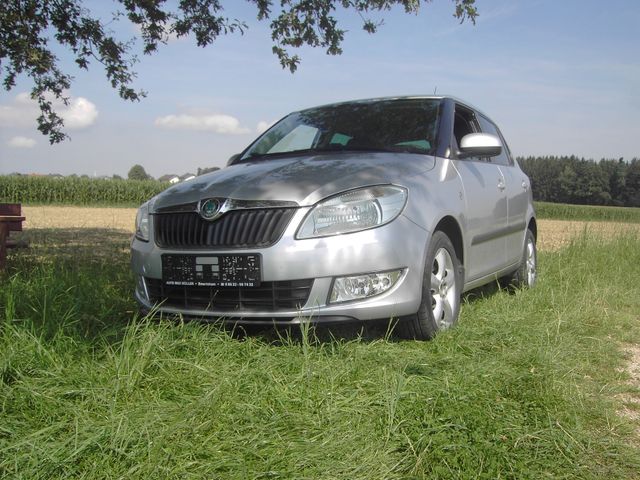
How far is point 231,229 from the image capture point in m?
3.29

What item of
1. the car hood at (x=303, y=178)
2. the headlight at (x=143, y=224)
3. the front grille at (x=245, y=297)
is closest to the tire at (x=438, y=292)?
the car hood at (x=303, y=178)

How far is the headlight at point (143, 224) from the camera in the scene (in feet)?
12.5

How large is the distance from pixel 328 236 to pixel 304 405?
99 cm

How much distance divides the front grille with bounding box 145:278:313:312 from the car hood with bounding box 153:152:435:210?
1.54 ft

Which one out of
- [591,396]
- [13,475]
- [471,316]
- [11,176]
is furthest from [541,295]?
A: [11,176]

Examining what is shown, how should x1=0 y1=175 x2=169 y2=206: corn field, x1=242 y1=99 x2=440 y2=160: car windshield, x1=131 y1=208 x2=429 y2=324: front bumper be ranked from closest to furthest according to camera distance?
1. x1=131 y1=208 x2=429 y2=324: front bumper
2. x1=242 y1=99 x2=440 y2=160: car windshield
3. x1=0 y1=175 x2=169 y2=206: corn field

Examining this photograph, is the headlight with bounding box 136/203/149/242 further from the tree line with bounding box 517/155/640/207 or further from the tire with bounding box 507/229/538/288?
the tree line with bounding box 517/155/640/207

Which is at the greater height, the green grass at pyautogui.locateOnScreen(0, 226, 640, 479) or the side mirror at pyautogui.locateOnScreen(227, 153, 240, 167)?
the side mirror at pyautogui.locateOnScreen(227, 153, 240, 167)

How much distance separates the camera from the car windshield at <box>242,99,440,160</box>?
13.9 ft

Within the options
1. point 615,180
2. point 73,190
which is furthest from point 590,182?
point 73,190

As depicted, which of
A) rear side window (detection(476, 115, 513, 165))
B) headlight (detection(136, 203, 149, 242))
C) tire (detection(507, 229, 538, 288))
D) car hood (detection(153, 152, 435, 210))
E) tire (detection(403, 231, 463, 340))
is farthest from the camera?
tire (detection(507, 229, 538, 288))

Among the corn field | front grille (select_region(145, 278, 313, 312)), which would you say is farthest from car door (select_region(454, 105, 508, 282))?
the corn field

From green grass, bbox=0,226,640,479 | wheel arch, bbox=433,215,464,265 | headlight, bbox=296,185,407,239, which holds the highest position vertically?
headlight, bbox=296,185,407,239

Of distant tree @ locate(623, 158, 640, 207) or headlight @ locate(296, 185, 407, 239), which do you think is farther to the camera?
distant tree @ locate(623, 158, 640, 207)
